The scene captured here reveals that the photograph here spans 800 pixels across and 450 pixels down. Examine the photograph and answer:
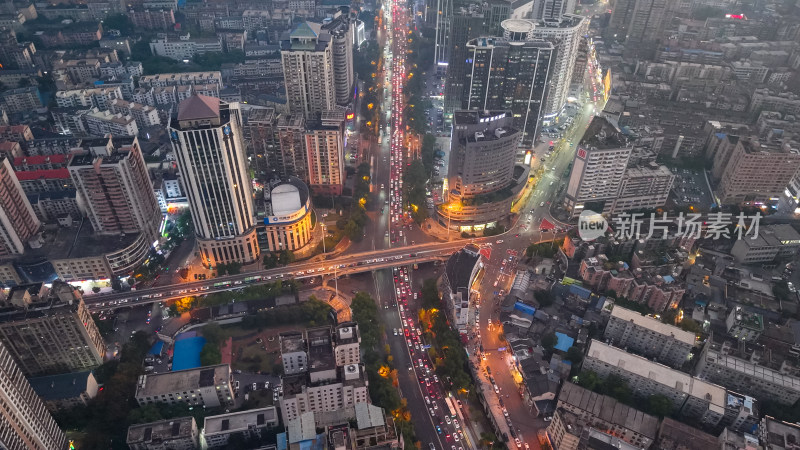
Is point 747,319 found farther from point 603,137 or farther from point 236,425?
point 236,425

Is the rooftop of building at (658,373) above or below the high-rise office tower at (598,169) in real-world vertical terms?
below

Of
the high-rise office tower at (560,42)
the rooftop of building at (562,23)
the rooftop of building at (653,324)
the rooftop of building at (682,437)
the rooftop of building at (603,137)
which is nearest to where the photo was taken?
the rooftop of building at (682,437)

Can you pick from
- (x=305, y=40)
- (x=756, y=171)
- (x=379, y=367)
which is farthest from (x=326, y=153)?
(x=756, y=171)

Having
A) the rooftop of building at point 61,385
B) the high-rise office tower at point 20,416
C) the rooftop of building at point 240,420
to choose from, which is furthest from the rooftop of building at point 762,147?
the high-rise office tower at point 20,416

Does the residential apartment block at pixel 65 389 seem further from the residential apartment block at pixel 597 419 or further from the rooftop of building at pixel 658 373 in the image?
the rooftop of building at pixel 658 373

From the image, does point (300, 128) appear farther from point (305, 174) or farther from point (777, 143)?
point (777, 143)

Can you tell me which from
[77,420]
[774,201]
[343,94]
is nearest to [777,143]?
[774,201]
